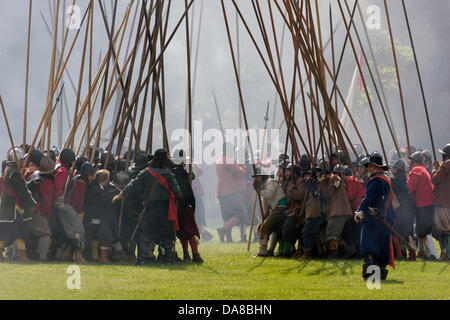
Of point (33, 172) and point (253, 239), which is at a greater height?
point (33, 172)

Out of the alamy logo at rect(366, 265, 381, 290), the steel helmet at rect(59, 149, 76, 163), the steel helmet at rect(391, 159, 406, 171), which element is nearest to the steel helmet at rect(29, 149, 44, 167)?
the steel helmet at rect(59, 149, 76, 163)

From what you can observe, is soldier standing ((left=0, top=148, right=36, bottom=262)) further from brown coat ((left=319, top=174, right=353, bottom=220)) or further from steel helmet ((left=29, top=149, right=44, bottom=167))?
brown coat ((left=319, top=174, right=353, bottom=220))

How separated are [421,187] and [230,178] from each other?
623cm

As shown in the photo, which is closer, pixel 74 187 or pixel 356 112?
pixel 74 187

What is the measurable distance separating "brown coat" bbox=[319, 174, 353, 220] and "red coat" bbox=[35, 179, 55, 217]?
151 inches

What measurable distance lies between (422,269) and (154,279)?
3.58 meters

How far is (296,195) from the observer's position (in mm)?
11984

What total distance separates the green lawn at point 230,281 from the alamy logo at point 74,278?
53 mm

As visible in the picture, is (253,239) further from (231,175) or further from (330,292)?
(330,292)

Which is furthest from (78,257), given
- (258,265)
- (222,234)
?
(222,234)

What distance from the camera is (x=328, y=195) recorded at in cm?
1181

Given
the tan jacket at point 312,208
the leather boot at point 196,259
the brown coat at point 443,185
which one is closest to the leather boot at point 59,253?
the leather boot at point 196,259

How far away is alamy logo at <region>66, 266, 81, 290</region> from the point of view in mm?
8586
